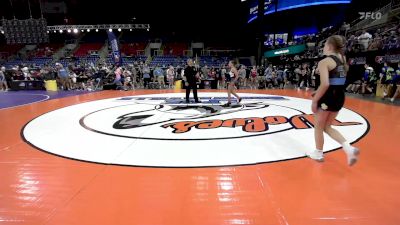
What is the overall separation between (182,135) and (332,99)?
88.7 inches

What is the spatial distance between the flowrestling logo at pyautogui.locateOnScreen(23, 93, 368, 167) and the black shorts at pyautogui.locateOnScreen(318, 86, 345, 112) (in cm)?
76

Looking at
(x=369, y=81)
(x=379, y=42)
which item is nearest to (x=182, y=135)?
(x=369, y=81)

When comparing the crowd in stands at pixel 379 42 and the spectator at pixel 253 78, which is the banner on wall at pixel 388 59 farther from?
the spectator at pixel 253 78

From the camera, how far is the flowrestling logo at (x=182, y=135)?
3.24 metres

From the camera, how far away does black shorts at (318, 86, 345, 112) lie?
8.98ft

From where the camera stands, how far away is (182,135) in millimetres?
4148

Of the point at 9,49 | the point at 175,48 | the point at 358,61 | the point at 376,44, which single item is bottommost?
the point at 358,61

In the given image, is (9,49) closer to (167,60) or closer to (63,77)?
(167,60)

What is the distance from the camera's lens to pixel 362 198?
2.22 metres

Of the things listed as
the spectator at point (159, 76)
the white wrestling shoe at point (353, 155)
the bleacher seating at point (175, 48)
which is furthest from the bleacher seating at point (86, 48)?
the white wrestling shoe at point (353, 155)

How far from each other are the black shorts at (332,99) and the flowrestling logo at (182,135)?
0.76 metres

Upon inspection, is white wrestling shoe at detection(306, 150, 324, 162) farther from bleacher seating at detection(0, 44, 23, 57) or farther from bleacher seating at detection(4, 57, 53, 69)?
bleacher seating at detection(0, 44, 23, 57)

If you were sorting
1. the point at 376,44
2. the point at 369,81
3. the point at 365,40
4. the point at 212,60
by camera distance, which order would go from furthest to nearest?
the point at 212,60, the point at 365,40, the point at 376,44, the point at 369,81

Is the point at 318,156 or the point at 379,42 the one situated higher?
the point at 379,42
